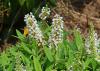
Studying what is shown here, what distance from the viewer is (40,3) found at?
5.06 m

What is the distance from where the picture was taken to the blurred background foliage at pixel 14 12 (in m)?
4.92

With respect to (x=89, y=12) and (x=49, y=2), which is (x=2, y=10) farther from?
(x=89, y=12)

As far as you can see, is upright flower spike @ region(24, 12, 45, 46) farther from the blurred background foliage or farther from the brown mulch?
the brown mulch

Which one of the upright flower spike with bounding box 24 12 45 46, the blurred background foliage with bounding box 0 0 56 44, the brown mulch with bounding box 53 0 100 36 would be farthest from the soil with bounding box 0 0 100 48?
the upright flower spike with bounding box 24 12 45 46

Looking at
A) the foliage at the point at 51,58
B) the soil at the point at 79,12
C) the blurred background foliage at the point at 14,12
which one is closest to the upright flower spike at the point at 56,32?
the foliage at the point at 51,58

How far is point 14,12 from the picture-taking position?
16.8 feet

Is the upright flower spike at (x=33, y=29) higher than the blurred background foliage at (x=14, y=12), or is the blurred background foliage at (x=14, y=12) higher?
the blurred background foliage at (x=14, y=12)

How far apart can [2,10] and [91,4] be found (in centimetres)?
158

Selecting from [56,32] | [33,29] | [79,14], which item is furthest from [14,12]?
[56,32]

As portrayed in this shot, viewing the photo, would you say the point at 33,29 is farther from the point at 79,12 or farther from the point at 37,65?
the point at 79,12

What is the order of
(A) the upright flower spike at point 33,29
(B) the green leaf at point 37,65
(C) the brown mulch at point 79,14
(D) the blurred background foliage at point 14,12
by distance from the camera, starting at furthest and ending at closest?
(C) the brown mulch at point 79,14 < (D) the blurred background foliage at point 14,12 < (A) the upright flower spike at point 33,29 < (B) the green leaf at point 37,65

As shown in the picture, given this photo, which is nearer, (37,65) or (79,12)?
(37,65)

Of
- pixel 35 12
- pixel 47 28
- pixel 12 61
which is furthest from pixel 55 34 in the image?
pixel 35 12

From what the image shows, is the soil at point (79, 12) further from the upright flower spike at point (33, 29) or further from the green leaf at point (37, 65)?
the green leaf at point (37, 65)
